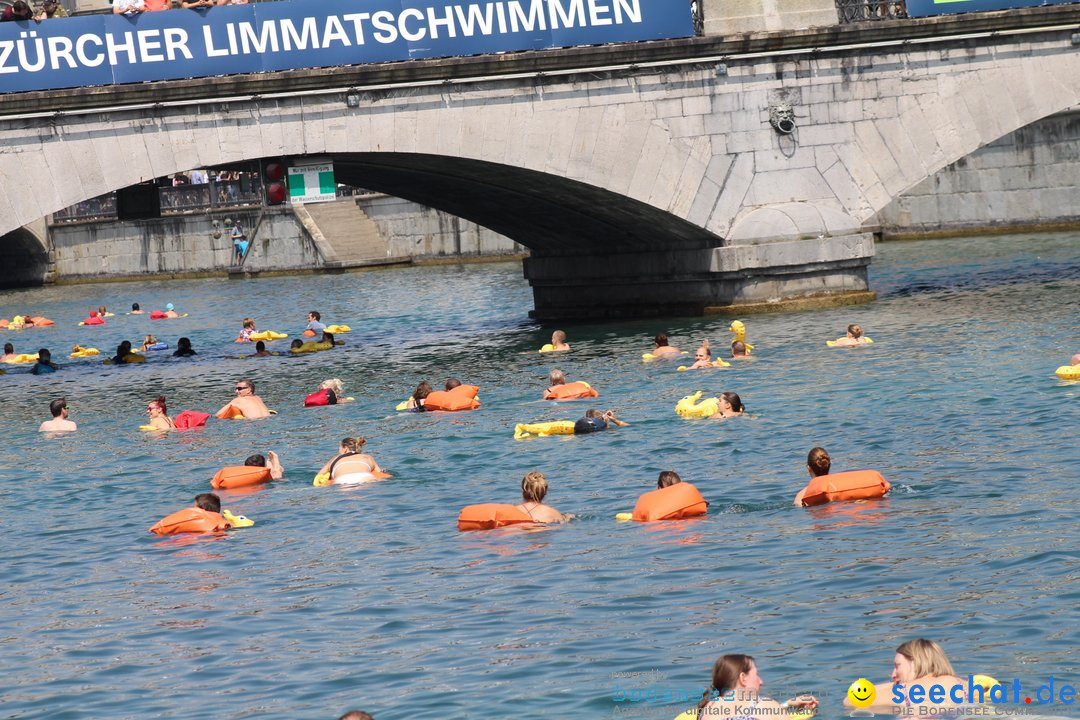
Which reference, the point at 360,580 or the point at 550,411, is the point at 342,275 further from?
the point at 360,580

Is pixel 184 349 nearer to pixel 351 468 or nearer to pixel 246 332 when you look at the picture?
pixel 246 332

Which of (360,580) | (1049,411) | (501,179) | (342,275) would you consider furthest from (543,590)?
(342,275)

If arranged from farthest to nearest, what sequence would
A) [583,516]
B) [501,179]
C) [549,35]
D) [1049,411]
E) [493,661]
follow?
1. [501,179]
2. [549,35]
3. [1049,411]
4. [583,516]
5. [493,661]

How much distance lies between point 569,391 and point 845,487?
8.53m

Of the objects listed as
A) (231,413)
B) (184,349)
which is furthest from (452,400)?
(184,349)

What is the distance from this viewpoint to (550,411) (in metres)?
23.9

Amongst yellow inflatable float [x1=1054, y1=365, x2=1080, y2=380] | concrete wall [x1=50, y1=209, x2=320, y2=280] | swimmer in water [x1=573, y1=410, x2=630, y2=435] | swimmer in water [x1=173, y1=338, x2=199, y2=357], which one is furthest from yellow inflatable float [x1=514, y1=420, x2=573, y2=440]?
concrete wall [x1=50, y1=209, x2=320, y2=280]

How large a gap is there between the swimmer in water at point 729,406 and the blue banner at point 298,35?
33.0 ft

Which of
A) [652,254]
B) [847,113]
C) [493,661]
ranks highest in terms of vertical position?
[847,113]

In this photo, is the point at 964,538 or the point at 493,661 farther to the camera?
the point at 964,538

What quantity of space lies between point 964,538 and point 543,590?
377cm

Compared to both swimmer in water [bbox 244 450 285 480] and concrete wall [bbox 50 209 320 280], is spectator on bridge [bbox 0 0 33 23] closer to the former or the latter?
swimmer in water [bbox 244 450 285 480]

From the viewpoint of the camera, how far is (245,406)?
25.2 metres

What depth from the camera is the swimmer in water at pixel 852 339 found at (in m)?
26.5
